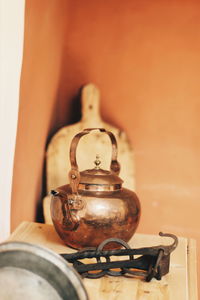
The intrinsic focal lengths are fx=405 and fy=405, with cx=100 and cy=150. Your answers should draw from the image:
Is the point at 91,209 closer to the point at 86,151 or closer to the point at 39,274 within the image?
the point at 39,274

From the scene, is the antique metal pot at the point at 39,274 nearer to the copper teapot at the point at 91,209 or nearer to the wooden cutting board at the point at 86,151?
the copper teapot at the point at 91,209

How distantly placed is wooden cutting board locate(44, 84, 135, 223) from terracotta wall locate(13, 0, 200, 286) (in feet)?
0.25

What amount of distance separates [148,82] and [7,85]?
1039 millimetres

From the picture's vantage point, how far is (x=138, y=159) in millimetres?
2176

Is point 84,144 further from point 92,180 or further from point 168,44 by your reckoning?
point 92,180

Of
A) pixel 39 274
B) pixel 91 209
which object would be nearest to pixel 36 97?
pixel 91 209

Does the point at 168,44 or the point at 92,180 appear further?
the point at 168,44

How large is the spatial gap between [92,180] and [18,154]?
1.86 ft

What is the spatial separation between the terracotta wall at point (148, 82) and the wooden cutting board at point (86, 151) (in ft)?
0.25

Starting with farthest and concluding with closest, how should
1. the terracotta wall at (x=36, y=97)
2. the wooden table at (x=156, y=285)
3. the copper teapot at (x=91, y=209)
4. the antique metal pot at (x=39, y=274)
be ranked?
the terracotta wall at (x=36, y=97)
the copper teapot at (x=91, y=209)
the wooden table at (x=156, y=285)
the antique metal pot at (x=39, y=274)

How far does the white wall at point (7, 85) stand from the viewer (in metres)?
1.25

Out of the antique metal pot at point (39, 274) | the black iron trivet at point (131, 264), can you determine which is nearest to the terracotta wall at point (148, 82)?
the black iron trivet at point (131, 264)

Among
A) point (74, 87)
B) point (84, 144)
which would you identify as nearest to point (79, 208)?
point (84, 144)

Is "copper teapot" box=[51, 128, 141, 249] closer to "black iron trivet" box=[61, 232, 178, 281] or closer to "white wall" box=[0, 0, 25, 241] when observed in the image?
"black iron trivet" box=[61, 232, 178, 281]
